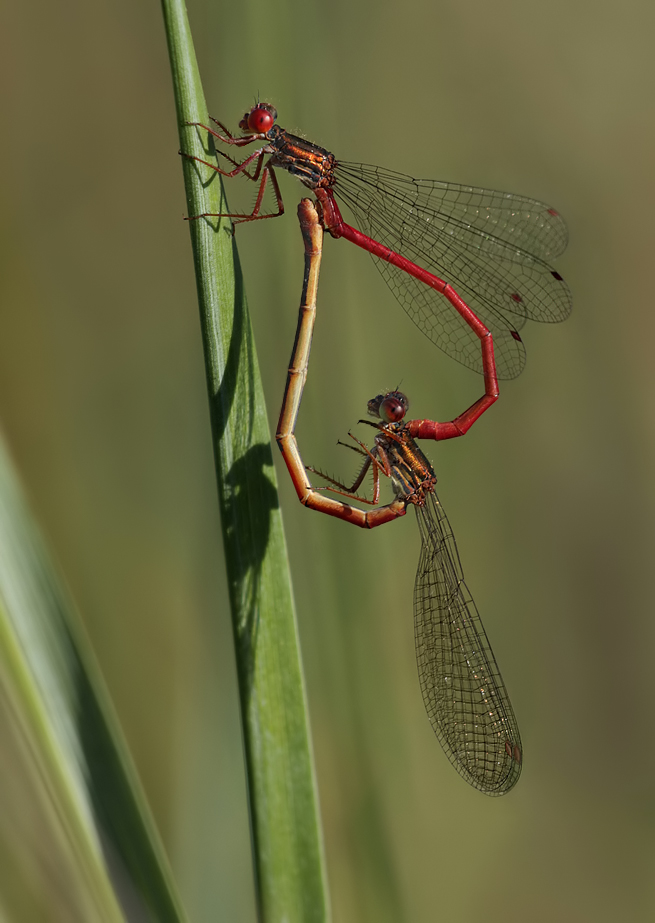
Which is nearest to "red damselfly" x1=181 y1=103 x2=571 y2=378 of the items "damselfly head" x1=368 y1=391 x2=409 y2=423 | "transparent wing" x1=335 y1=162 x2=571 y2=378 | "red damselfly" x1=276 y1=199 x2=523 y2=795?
"transparent wing" x1=335 y1=162 x2=571 y2=378

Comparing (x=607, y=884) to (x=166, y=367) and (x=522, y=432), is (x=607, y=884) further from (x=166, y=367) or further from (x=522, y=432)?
(x=166, y=367)

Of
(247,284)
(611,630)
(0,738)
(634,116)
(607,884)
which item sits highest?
(634,116)

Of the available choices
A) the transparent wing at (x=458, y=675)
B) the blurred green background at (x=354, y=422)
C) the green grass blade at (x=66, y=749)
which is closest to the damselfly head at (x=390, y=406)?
the blurred green background at (x=354, y=422)

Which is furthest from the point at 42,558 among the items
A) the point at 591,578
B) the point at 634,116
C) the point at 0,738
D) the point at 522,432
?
the point at 634,116

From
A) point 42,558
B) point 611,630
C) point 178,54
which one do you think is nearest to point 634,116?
point 611,630

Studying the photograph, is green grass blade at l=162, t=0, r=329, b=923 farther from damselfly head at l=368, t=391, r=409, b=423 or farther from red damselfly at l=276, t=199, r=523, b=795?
damselfly head at l=368, t=391, r=409, b=423

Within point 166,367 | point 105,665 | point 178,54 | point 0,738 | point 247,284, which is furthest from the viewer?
point 166,367

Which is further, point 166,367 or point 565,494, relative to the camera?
point 565,494

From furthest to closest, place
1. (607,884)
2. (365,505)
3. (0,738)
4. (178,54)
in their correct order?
(607,884)
(365,505)
(0,738)
(178,54)

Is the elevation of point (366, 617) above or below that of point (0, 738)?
below
